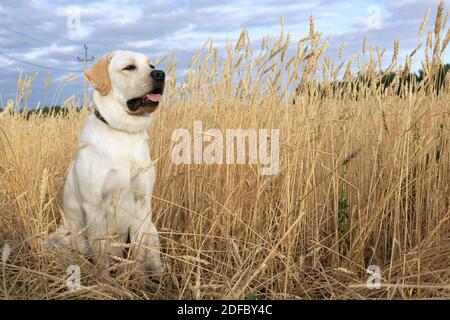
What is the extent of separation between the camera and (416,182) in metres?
2.97

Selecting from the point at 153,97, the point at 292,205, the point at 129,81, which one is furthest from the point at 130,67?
the point at 292,205

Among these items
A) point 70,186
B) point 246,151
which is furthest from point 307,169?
point 70,186

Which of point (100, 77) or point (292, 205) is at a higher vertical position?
point (100, 77)

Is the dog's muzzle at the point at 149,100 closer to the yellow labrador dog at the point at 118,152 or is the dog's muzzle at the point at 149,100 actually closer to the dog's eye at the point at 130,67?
the yellow labrador dog at the point at 118,152

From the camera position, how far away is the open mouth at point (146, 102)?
281 centimetres

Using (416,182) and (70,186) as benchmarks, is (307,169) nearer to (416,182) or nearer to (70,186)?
(416,182)

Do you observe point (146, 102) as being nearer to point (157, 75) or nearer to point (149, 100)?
Result: point (149, 100)

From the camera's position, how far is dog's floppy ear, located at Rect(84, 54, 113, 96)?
2.84m

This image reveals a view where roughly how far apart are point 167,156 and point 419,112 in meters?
1.71

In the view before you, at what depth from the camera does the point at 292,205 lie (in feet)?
8.92

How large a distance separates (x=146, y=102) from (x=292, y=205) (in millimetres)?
986

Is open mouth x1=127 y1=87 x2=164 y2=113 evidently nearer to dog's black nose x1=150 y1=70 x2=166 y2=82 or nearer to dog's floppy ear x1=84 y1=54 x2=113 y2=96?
dog's black nose x1=150 y1=70 x2=166 y2=82

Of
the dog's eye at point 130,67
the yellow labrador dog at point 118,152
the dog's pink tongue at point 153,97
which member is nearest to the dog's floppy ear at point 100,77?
the yellow labrador dog at point 118,152
